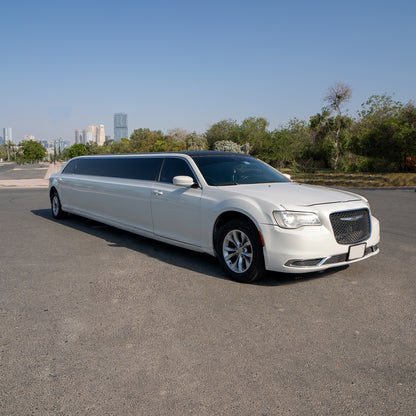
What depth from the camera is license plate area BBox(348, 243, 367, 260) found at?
479cm

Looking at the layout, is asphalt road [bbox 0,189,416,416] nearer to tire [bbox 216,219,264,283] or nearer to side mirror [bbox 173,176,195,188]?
tire [bbox 216,219,264,283]

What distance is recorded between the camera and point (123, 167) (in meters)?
7.52

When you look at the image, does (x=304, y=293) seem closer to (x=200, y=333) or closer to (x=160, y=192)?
(x=200, y=333)

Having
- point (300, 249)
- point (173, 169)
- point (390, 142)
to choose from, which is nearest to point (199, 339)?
point (300, 249)

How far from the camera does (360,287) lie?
4.80 m

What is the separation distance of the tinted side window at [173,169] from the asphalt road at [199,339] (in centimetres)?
129

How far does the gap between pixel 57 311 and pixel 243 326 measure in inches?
73.9

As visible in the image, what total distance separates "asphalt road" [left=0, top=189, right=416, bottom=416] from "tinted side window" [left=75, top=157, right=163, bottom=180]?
1.54 metres

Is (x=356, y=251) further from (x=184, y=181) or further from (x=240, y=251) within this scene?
(x=184, y=181)

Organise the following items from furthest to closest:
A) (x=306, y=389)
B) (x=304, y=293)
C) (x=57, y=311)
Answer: (x=304, y=293), (x=57, y=311), (x=306, y=389)

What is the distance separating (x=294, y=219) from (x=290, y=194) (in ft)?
1.94

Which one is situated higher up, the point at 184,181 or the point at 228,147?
the point at 228,147

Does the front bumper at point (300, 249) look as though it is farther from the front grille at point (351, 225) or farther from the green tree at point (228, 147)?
the green tree at point (228, 147)

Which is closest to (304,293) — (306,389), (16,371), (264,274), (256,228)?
(264,274)
